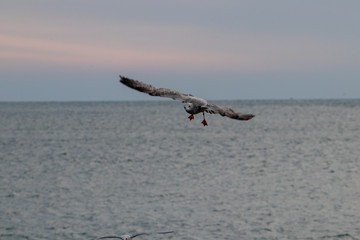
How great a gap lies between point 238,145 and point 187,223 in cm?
4832

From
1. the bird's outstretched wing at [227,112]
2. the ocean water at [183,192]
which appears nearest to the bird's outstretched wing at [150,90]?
the bird's outstretched wing at [227,112]

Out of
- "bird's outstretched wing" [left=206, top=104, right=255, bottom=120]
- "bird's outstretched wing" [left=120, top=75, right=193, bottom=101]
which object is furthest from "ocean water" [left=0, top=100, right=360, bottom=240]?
"bird's outstretched wing" [left=206, top=104, right=255, bottom=120]

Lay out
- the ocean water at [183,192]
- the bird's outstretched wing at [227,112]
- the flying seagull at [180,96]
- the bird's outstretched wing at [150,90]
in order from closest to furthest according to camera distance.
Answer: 1. the bird's outstretched wing at [227,112]
2. the flying seagull at [180,96]
3. the bird's outstretched wing at [150,90]
4. the ocean water at [183,192]

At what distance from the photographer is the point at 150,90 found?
610 inches

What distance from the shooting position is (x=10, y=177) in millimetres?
46531

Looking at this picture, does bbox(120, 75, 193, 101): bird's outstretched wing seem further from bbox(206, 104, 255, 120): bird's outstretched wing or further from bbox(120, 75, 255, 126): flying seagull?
bbox(206, 104, 255, 120): bird's outstretched wing

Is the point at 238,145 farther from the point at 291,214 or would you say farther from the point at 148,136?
the point at 291,214

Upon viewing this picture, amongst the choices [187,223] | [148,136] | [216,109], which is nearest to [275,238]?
[187,223]

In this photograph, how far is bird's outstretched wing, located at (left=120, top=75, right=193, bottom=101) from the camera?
15406 millimetres

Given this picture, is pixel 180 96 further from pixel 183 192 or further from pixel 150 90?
pixel 183 192

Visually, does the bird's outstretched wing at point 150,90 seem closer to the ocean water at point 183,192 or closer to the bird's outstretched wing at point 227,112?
the bird's outstretched wing at point 227,112

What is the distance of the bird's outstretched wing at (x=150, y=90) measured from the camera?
15.4 metres

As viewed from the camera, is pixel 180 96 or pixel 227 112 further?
pixel 180 96

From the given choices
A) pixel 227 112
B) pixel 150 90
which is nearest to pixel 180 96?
pixel 150 90
